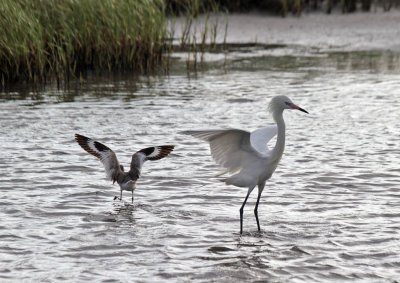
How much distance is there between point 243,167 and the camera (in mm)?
6117

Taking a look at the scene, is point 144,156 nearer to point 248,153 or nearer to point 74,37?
point 248,153

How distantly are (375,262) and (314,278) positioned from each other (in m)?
0.52

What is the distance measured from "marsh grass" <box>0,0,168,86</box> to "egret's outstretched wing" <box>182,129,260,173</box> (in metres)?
6.49

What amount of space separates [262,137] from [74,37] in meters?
7.10

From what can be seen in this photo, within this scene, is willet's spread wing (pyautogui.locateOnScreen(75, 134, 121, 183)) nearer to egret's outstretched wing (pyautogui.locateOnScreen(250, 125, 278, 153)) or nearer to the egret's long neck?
egret's outstretched wing (pyautogui.locateOnScreen(250, 125, 278, 153))

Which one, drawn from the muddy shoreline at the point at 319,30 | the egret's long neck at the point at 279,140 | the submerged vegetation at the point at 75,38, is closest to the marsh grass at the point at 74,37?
the submerged vegetation at the point at 75,38

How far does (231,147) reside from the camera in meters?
6.02

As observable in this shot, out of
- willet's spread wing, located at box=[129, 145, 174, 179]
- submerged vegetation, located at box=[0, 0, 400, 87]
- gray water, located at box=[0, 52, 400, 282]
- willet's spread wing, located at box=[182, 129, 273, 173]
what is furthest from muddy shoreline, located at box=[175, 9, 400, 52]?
willet's spread wing, located at box=[182, 129, 273, 173]

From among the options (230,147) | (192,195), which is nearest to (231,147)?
(230,147)

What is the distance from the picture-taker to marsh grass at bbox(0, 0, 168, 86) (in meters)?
11.9

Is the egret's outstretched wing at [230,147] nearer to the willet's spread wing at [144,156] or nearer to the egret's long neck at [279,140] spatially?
the egret's long neck at [279,140]

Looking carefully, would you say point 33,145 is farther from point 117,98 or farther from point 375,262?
point 375,262

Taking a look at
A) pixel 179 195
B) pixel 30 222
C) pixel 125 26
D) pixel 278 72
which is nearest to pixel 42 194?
pixel 30 222

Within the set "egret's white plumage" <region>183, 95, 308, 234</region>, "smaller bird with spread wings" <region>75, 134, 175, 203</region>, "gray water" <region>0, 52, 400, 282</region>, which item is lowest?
"gray water" <region>0, 52, 400, 282</region>
